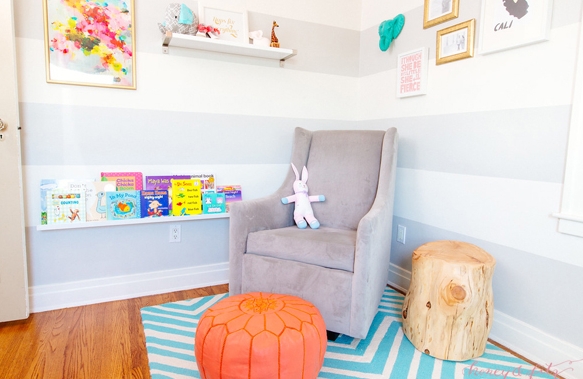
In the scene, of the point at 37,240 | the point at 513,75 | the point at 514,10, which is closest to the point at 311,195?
the point at 513,75

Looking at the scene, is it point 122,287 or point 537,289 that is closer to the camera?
point 537,289

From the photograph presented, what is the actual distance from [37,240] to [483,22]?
2.56m

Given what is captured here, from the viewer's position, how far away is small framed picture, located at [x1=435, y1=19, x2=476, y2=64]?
1.85m

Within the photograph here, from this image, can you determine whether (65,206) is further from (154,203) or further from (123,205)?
(154,203)

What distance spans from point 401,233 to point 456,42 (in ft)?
3.82

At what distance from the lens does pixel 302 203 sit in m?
2.13

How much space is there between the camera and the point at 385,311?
81.0 inches

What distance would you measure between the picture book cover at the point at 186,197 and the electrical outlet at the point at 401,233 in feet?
4.20

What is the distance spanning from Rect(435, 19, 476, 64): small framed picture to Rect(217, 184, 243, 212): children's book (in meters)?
1.42

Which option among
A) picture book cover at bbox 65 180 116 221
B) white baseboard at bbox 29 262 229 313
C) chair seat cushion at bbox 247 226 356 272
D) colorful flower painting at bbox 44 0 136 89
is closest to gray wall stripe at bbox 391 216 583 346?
chair seat cushion at bbox 247 226 356 272

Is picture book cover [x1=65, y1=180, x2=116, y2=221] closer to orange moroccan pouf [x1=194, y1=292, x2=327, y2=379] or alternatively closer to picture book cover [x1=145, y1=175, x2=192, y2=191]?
picture book cover [x1=145, y1=175, x2=192, y2=191]

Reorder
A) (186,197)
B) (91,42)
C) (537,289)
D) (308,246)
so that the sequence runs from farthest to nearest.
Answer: (186,197)
(91,42)
(308,246)
(537,289)

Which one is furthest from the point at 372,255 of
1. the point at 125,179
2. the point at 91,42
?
the point at 91,42

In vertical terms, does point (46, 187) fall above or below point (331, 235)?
above
